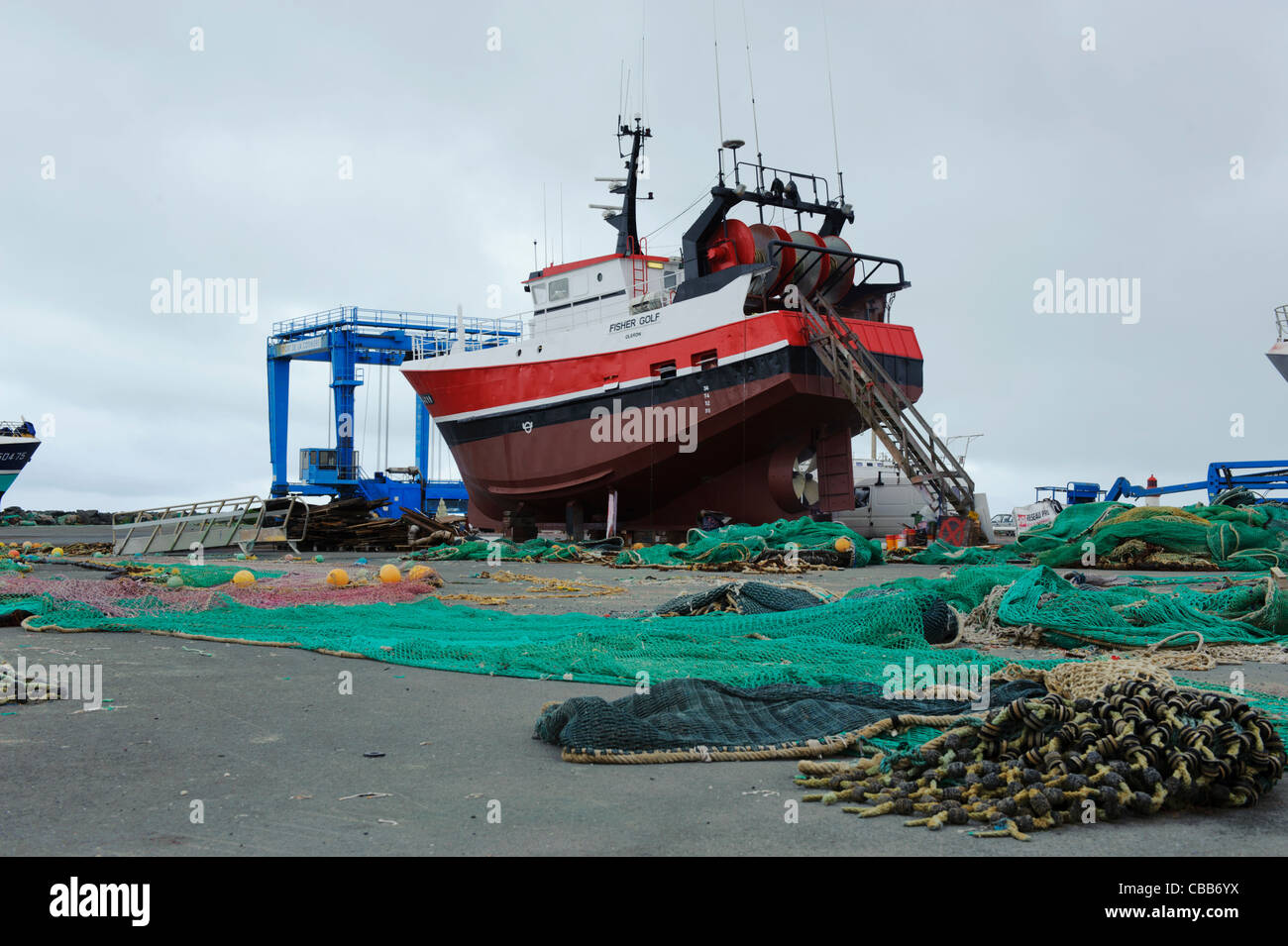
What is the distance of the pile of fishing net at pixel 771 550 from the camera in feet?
44.3

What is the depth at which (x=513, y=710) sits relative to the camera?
4.49 meters

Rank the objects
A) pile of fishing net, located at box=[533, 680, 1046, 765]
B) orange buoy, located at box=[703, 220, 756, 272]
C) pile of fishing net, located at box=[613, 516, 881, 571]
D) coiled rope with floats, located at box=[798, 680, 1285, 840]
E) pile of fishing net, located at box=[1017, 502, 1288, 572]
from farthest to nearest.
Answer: orange buoy, located at box=[703, 220, 756, 272], pile of fishing net, located at box=[613, 516, 881, 571], pile of fishing net, located at box=[1017, 502, 1288, 572], pile of fishing net, located at box=[533, 680, 1046, 765], coiled rope with floats, located at box=[798, 680, 1285, 840]

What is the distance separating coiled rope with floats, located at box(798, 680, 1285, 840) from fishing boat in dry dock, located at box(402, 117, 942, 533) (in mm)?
14483

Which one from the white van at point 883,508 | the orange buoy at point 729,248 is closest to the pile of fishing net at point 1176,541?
the orange buoy at point 729,248

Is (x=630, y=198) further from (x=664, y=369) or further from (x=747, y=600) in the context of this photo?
(x=747, y=600)

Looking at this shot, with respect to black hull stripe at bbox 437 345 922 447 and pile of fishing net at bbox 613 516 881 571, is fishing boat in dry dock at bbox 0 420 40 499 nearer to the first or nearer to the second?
black hull stripe at bbox 437 345 922 447

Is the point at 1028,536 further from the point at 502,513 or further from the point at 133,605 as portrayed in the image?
the point at 502,513

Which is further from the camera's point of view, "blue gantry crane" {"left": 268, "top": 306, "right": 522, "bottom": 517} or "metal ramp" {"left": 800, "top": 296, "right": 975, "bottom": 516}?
"blue gantry crane" {"left": 268, "top": 306, "right": 522, "bottom": 517}

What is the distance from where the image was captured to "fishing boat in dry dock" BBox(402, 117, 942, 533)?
58.9 feet

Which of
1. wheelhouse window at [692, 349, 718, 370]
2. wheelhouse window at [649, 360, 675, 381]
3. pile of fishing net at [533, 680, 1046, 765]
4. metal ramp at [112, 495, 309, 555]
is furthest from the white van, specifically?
pile of fishing net at [533, 680, 1046, 765]

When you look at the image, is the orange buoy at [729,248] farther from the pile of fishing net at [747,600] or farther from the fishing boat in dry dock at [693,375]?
the pile of fishing net at [747,600]

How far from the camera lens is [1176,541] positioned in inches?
475

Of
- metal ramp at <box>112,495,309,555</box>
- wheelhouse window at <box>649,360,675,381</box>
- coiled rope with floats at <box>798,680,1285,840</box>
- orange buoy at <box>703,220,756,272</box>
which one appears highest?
orange buoy at <box>703,220,756,272</box>

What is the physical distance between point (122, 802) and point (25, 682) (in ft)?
7.08
